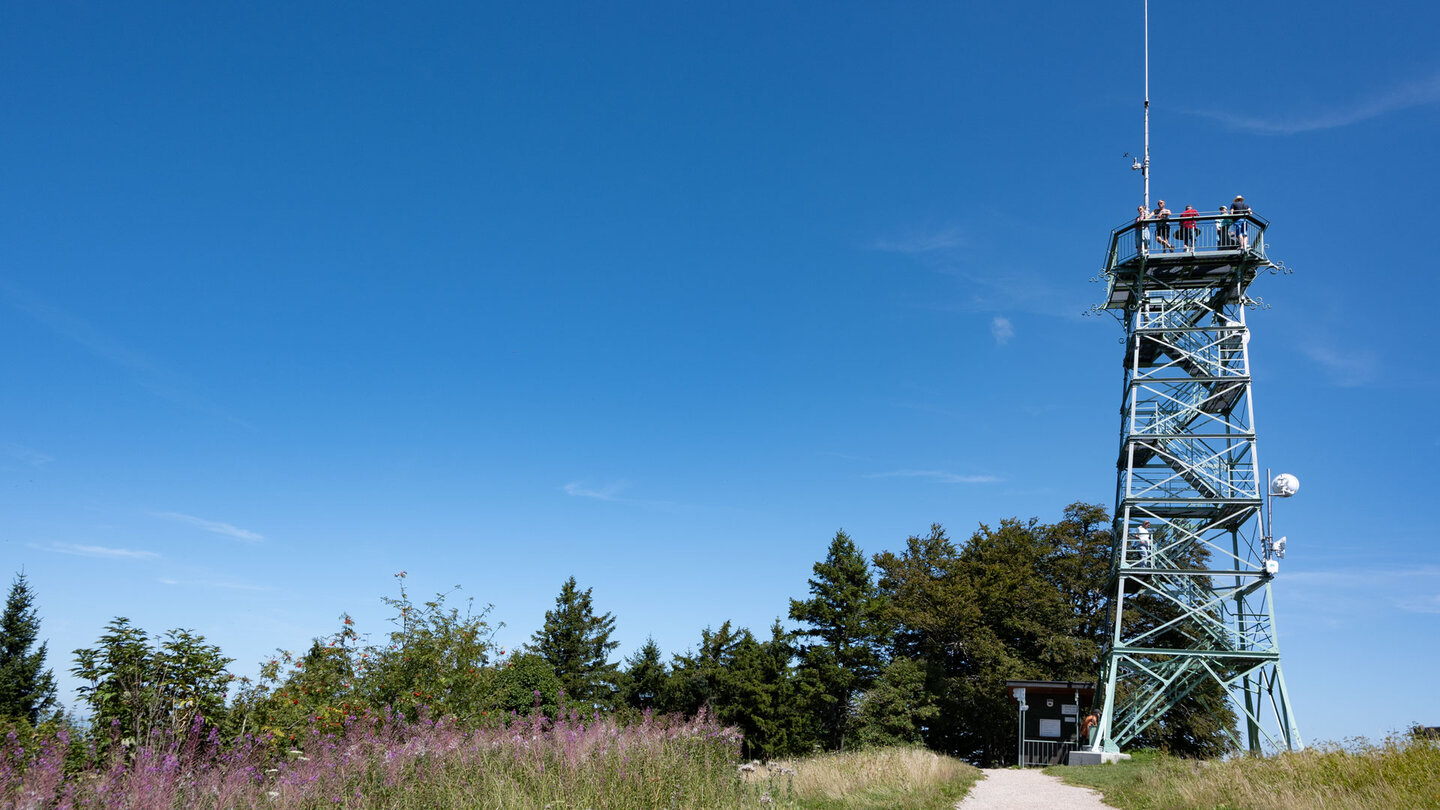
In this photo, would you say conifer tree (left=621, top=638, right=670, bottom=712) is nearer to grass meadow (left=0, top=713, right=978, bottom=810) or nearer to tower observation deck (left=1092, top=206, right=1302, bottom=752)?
tower observation deck (left=1092, top=206, right=1302, bottom=752)

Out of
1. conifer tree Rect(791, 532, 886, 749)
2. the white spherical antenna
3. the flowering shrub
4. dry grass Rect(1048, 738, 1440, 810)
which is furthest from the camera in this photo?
conifer tree Rect(791, 532, 886, 749)

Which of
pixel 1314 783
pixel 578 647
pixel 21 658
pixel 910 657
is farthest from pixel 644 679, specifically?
pixel 1314 783

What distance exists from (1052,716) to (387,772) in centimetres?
2990

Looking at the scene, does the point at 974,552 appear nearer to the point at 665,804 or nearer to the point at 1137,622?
the point at 1137,622

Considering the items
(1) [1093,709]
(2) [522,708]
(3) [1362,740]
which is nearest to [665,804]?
(3) [1362,740]

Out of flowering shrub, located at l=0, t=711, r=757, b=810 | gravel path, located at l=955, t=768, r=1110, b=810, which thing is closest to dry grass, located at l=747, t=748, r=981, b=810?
gravel path, located at l=955, t=768, r=1110, b=810

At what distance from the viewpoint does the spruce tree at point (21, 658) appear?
34188 millimetres

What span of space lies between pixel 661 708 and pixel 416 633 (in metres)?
32.6

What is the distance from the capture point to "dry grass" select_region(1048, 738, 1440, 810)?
32.3ft

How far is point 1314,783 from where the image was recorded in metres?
11.3

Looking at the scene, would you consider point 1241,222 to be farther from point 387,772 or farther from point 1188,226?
point 387,772

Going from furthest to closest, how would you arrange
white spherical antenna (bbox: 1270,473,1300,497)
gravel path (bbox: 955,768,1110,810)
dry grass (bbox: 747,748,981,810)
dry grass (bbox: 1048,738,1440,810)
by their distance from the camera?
white spherical antenna (bbox: 1270,473,1300,497) → gravel path (bbox: 955,768,1110,810) → dry grass (bbox: 747,748,981,810) → dry grass (bbox: 1048,738,1440,810)

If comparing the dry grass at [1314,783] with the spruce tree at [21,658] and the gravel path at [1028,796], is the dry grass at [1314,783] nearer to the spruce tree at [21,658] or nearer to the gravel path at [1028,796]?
the gravel path at [1028,796]

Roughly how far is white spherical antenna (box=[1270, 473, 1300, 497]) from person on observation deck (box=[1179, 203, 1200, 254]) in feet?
27.2
